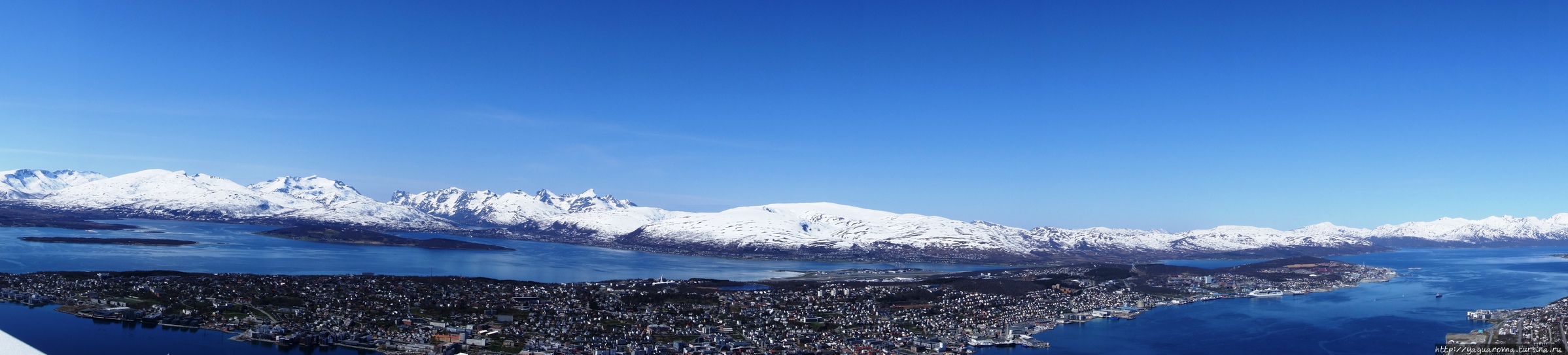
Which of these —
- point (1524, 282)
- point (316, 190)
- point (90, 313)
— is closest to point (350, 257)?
point (90, 313)

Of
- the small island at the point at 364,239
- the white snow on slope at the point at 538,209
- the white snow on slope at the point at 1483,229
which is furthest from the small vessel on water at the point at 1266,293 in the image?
the white snow on slope at the point at 1483,229

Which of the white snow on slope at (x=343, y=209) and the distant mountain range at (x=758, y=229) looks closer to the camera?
the distant mountain range at (x=758, y=229)

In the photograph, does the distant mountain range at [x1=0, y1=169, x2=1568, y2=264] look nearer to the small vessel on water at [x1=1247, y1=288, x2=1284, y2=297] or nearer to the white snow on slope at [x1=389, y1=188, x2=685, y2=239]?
the white snow on slope at [x1=389, y1=188, x2=685, y2=239]

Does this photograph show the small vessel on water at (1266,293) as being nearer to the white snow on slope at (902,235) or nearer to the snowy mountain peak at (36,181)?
the white snow on slope at (902,235)

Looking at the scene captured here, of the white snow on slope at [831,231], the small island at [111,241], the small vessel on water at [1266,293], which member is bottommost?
the small vessel on water at [1266,293]

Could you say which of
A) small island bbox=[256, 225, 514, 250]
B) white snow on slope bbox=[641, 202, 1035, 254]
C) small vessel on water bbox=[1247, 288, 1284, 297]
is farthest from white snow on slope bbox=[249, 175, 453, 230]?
small vessel on water bbox=[1247, 288, 1284, 297]

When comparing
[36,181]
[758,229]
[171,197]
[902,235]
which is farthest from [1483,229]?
[36,181]
